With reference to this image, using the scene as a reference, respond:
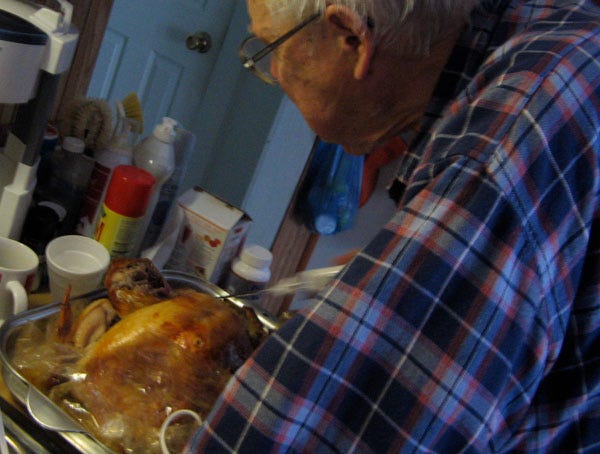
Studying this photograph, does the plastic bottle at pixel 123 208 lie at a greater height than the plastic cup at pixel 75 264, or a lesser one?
greater

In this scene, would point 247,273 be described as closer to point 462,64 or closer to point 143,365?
point 143,365

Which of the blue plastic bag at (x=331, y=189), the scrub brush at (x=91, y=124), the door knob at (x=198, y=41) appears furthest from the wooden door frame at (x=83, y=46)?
the blue plastic bag at (x=331, y=189)

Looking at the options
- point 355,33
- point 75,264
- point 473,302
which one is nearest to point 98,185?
point 75,264

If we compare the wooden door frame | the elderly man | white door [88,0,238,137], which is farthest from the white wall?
the elderly man

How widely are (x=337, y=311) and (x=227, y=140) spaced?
1.72 metres

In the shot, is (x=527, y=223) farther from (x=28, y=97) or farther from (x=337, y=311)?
(x=28, y=97)

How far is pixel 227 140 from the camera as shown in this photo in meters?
2.22

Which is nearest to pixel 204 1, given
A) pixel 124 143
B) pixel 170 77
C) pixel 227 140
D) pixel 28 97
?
pixel 170 77

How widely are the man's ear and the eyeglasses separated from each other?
0.05 meters

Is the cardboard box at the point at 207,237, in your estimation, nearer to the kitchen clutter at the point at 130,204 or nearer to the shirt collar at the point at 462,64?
the kitchen clutter at the point at 130,204

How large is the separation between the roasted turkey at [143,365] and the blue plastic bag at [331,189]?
132 centimetres

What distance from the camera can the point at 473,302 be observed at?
1.77 ft

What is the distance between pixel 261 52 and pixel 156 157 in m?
0.41

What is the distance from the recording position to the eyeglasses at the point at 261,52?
31.0 inches
